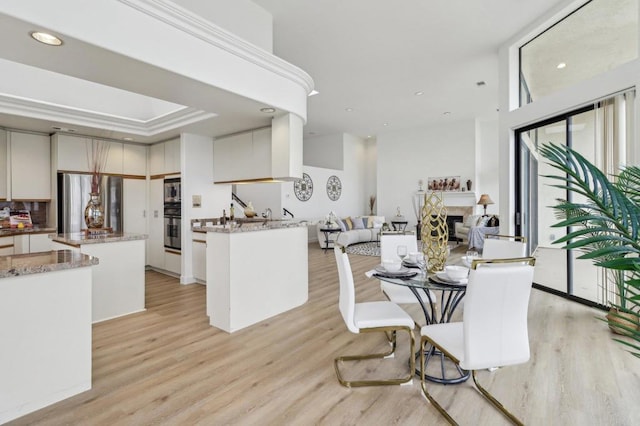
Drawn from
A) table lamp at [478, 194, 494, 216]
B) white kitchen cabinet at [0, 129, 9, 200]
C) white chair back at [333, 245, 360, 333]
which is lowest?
white chair back at [333, 245, 360, 333]

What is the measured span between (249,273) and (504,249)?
2506 mm

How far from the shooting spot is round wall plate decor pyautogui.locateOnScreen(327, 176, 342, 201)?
10.6m

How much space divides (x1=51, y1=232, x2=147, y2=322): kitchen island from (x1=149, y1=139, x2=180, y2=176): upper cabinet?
180 centimetres

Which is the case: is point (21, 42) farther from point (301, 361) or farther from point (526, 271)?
point (526, 271)

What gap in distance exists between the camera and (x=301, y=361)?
8.52 ft

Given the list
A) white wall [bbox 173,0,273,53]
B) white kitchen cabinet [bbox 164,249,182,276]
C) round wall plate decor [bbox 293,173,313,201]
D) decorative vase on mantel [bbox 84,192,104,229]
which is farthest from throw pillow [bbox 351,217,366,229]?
decorative vase on mantel [bbox 84,192,104,229]

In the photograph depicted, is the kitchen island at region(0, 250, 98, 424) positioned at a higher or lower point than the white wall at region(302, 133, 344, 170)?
lower

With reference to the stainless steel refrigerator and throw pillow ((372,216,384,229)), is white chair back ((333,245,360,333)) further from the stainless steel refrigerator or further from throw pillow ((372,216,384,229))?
throw pillow ((372,216,384,229))

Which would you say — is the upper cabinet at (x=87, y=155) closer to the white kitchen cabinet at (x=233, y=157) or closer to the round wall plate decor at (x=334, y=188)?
the white kitchen cabinet at (x=233, y=157)

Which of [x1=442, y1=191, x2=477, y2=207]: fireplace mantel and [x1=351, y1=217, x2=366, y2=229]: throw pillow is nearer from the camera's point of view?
[x1=351, y1=217, x2=366, y2=229]: throw pillow

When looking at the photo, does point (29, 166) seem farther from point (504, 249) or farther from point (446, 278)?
point (504, 249)

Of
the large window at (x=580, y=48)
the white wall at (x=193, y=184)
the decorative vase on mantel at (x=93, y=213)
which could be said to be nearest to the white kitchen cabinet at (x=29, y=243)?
the decorative vase on mantel at (x=93, y=213)

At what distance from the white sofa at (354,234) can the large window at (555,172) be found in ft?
14.4

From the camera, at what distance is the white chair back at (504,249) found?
2902 millimetres
